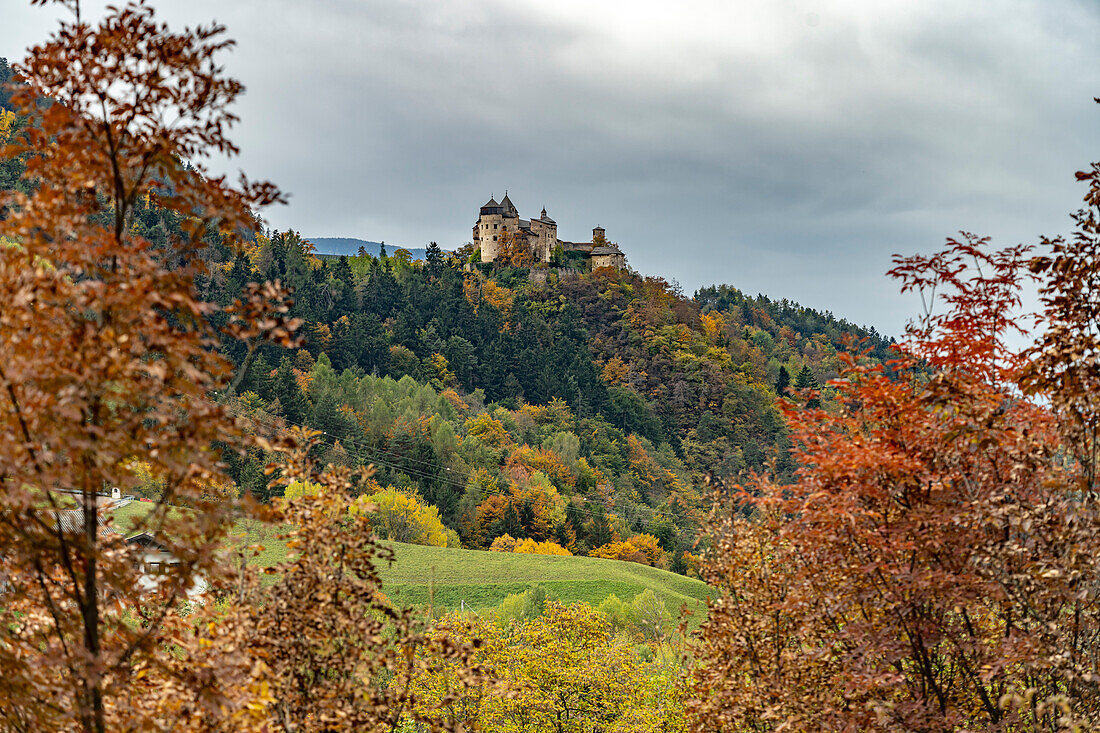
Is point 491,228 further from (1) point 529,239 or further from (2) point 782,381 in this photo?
(2) point 782,381

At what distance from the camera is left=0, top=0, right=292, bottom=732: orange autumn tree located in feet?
10.7

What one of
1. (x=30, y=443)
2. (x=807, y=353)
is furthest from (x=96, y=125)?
(x=807, y=353)

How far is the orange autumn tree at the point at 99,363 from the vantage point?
129 inches

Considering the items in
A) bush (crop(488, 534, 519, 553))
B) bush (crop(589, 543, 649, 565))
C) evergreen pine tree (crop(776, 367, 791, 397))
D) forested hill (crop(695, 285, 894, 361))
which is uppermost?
forested hill (crop(695, 285, 894, 361))

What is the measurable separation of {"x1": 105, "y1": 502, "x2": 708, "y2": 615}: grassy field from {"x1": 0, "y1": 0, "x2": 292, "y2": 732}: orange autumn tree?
28357 millimetres

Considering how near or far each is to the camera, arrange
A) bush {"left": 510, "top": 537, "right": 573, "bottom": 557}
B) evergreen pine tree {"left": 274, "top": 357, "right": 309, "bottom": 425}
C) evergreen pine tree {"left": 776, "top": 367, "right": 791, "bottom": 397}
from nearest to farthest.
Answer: bush {"left": 510, "top": 537, "right": 573, "bottom": 557}
evergreen pine tree {"left": 274, "top": 357, "right": 309, "bottom": 425}
evergreen pine tree {"left": 776, "top": 367, "right": 791, "bottom": 397}

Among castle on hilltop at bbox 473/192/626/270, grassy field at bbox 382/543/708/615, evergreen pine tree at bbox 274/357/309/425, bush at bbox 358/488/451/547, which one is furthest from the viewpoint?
castle on hilltop at bbox 473/192/626/270

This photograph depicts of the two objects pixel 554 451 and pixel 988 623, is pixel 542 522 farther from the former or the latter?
pixel 988 623

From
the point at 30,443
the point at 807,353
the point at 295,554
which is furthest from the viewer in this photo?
the point at 807,353

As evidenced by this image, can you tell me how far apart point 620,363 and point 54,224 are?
344ft

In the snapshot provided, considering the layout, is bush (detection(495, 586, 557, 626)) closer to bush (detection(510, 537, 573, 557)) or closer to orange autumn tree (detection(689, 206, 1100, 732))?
orange autumn tree (detection(689, 206, 1100, 732))

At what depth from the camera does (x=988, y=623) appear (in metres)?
7.32

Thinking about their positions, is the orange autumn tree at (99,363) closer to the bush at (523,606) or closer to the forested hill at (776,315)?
the bush at (523,606)

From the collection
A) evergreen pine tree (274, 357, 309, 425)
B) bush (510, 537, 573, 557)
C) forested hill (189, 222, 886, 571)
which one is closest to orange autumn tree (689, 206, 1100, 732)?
forested hill (189, 222, 886, 571)
